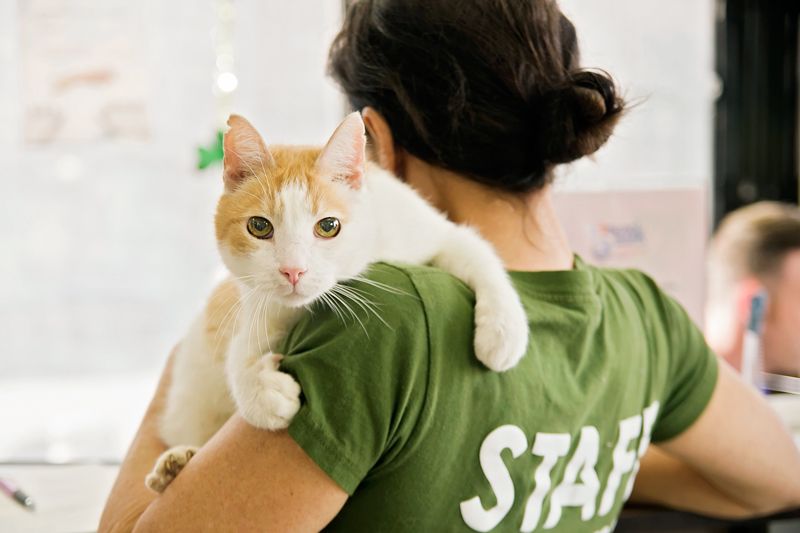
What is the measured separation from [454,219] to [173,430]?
0.45 metres

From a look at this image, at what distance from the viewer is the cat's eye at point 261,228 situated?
0.79m

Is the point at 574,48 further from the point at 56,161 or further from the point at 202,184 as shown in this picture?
the point at 56,161

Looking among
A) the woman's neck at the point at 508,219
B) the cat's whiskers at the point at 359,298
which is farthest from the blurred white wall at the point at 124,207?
the cat's whiskers at the point at 359,298

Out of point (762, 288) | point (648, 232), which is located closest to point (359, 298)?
point (648, 232)

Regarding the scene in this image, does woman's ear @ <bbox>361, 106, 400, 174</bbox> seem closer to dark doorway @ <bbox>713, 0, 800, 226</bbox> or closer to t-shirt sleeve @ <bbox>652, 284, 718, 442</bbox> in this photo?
t-shirt sleeve @ <bbox>652, 284, 718, 442</bbox>

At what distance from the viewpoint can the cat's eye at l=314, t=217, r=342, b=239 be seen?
786mm

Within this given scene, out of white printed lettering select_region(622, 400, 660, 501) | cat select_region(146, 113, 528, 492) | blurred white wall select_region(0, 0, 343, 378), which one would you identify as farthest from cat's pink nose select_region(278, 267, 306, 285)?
blurred white wall select_region(0, 0, 343, 378)

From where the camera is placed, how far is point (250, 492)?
71 cm

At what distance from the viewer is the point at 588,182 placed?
212 centimetres

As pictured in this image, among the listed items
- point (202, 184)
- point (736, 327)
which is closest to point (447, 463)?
point (202, 184)

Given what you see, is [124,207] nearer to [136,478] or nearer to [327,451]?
[136,478]

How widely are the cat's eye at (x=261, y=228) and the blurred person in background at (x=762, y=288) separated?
1.47 meters

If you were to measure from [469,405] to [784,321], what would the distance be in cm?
151

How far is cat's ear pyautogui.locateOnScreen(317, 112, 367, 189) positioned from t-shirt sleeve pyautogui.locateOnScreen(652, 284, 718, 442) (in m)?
0.43
